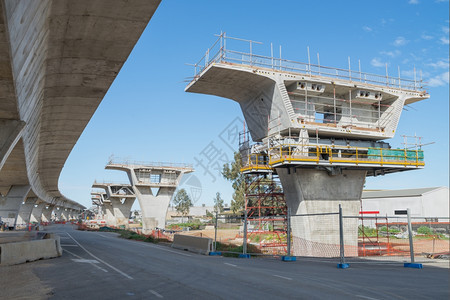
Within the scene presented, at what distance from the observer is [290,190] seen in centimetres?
2758

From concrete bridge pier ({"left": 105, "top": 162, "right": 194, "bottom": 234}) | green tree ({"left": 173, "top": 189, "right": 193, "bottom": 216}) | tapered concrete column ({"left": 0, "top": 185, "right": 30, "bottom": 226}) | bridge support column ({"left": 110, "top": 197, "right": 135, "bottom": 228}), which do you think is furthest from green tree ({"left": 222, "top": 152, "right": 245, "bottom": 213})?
green tree ({"left": 173, "top": 189, "right": 193, "bottom": 216})

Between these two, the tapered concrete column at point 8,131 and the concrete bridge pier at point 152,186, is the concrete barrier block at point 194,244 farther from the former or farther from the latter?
the concrete bridge pier at point 152,186

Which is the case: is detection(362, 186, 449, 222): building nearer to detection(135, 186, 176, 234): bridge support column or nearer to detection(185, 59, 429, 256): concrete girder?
detection(135, 186, 176, 234): bridge support column

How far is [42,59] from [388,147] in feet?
83.9

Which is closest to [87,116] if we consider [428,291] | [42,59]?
[42,59]

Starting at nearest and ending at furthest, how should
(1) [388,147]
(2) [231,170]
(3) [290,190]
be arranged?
(3) [290,190], (1) [388,147], (2) [231,170]

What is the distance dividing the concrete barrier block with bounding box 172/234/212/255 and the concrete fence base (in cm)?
774

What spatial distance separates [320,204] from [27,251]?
19.1 meters

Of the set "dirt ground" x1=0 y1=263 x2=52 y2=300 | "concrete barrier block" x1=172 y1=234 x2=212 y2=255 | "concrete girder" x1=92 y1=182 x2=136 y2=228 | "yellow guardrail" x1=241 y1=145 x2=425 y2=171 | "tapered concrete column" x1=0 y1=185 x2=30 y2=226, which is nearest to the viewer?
"dirt ground" x1=0 y1=263 x2=52 y2=300

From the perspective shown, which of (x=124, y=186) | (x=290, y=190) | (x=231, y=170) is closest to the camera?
(x=290, y=190)

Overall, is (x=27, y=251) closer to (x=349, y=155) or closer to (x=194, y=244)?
(x=194, y=244)

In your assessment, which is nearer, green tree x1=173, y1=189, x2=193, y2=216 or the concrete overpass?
the concrete overpass

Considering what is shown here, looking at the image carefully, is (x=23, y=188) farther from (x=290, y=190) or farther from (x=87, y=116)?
(x=290, y=190)

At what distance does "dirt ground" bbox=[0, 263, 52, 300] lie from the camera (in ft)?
28.5
